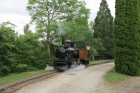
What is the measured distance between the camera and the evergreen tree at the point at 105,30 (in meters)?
51.6

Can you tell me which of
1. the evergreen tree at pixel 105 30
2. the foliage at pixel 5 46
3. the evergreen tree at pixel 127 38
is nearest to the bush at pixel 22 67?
the foliage at pixel 5 46

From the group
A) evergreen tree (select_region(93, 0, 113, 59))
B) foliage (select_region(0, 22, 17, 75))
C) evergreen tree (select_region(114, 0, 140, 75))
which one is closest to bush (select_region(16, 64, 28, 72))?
foliage (select_region(0, 22, 17, 75))

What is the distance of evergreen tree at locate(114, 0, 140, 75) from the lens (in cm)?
1892

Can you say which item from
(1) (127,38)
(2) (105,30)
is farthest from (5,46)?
(2) (105,30)

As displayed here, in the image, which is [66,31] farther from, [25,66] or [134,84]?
[134,84]

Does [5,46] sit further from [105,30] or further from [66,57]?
[105,30]

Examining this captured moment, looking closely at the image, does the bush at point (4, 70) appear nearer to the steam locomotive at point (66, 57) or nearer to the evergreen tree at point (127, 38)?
the steam locomotive at point (66, 57)

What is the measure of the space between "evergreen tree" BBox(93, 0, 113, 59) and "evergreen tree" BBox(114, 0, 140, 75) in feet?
101

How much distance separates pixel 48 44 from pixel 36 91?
15.1 meters

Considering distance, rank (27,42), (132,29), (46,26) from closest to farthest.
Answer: (132,29) < (27,42) < (46,26)

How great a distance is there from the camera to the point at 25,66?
2042 centimetres

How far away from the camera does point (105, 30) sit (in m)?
52.5

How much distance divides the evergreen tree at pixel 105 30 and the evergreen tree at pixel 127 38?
30659 mm

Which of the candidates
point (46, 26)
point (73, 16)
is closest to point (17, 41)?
point (46, 26)
